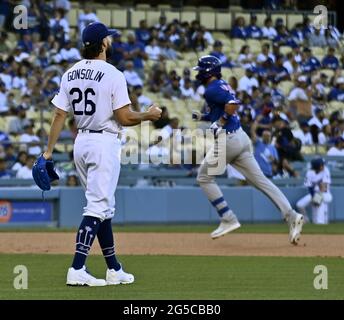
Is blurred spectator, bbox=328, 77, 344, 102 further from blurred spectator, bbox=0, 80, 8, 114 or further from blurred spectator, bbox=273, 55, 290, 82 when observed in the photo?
blurred spectator, bbox=0, 80, 8, 114

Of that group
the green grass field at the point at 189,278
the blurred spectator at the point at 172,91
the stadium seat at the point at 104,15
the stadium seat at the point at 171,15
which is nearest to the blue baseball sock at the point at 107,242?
the green grass field at the point at 189,278

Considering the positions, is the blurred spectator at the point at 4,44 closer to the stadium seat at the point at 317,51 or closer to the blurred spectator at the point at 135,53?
the blurred spectator at the point at 135,53

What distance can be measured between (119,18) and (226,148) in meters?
14.2

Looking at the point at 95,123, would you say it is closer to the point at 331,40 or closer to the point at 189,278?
the point at 189,278

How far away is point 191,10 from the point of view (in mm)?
28234

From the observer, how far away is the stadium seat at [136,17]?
26.8 m

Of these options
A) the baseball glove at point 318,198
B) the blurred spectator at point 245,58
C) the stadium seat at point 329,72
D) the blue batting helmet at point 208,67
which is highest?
the blurred spectator at point 245,58

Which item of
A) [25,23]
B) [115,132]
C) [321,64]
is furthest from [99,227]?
[321,64]

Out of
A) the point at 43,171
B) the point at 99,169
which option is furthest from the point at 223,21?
the point at 99,169

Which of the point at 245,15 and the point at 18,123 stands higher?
the point at 245,15

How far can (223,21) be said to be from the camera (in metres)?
28.4

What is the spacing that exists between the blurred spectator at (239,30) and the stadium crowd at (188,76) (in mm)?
26

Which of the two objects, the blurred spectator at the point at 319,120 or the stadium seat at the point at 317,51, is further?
the stadium seat at the point at 317,51

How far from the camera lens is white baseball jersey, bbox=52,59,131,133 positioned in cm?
900
